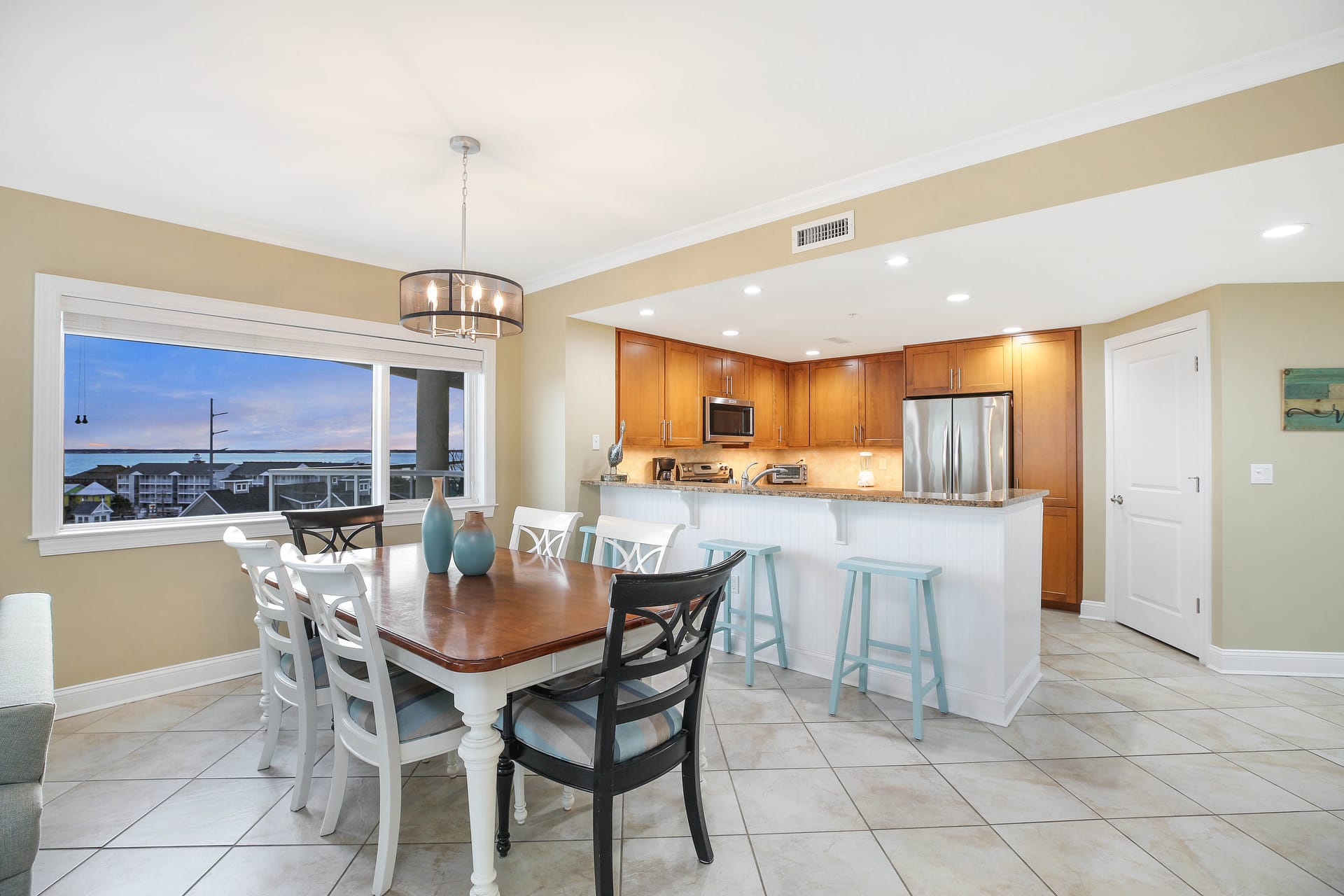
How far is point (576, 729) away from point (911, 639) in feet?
5.58

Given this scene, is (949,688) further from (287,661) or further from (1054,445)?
(287,661)

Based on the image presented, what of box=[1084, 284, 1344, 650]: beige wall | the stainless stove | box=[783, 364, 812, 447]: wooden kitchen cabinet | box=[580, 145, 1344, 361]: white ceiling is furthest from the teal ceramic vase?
box=[783, 364, 812, 447]: wooden kitchen cabinet

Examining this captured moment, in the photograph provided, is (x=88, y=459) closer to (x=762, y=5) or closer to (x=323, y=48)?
(x=323, y=48)

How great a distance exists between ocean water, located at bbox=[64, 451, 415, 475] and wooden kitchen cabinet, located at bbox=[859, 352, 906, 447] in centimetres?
406

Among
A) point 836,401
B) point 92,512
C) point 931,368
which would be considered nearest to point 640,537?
point 92,512

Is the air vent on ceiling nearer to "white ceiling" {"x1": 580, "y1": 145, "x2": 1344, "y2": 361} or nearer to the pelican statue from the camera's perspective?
"white ceiling" {"x1": 580, "y1": 145, "x2": 1344, "y2": 361}

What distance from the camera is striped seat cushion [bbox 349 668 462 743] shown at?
1715mm

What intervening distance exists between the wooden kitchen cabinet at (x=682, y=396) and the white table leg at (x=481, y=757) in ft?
11.6

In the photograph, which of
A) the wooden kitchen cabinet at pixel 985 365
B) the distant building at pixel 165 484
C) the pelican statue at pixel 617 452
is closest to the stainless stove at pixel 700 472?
the pelican statue at pixel 617 452

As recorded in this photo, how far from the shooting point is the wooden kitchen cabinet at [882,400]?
5605mm

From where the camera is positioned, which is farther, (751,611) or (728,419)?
(728,419)


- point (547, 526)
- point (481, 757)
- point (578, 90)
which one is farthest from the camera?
point (547, 526)

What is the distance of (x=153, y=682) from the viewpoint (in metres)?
3.05

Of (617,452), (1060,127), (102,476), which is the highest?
(1060,127)
